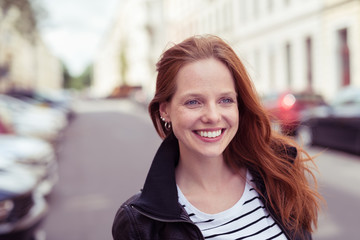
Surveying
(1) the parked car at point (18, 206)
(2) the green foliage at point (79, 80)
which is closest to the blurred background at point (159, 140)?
(1) the parked car at point (18, 206)

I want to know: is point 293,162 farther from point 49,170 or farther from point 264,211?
point 49,170

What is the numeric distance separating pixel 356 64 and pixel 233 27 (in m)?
17.8

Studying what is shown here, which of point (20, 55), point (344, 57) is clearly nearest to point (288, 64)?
point (344, 57)

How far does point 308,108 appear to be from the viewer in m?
14.2

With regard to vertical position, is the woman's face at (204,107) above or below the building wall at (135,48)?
below

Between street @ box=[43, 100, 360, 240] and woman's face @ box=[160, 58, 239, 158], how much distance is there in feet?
2.42

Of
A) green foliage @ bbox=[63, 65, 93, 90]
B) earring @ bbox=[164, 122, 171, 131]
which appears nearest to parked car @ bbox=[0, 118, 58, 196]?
earring @ bbox=[164, 122, 171, 131]

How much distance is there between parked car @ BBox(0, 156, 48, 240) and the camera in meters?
4.87

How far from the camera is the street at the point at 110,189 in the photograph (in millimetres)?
5988

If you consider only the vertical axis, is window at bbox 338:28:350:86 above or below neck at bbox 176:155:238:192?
above

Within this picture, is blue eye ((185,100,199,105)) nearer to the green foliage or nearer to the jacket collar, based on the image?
the jacket collar

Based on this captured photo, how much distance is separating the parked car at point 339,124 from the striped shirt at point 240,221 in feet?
27.5

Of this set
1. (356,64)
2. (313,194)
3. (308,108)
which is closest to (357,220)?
(313,194)

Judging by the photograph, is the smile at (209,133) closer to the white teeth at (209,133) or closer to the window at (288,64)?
the white teeth at (209,133)
